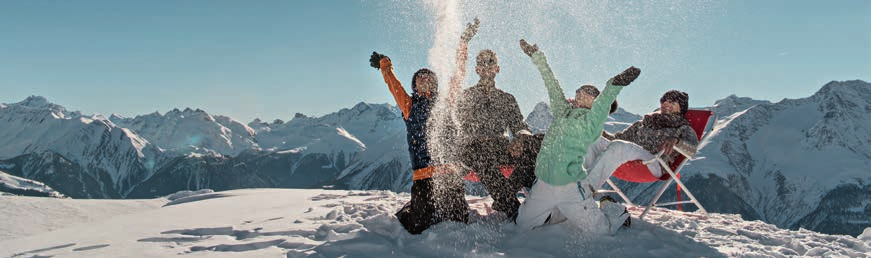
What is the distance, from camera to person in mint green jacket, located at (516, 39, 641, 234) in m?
5.35

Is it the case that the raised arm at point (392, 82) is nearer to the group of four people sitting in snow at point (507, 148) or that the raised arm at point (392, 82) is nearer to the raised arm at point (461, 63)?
the group of four people sitting in snow at point (507, 148)

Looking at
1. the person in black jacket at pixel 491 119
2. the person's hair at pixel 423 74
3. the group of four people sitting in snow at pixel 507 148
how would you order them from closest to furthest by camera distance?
the group of four people sitting in snow at pixel 507 148, the person's hair at pixel 423 74, the person in black jacket at pixel 491 119

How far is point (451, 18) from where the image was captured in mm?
7031

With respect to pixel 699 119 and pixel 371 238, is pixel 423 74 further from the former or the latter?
pixel 699 119

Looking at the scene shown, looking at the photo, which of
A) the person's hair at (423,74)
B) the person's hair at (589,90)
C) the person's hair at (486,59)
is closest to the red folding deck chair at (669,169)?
the person's hair at (589,90)

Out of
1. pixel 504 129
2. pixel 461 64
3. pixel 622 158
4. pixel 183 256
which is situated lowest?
pixel 183 256

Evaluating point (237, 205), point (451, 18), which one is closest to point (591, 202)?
point (451, 18)

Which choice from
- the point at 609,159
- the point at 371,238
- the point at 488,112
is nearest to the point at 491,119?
the point at 488,112

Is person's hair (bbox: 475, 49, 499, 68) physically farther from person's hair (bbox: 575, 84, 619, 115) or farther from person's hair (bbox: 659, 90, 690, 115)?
person's hair (bbox: 659, 90, 690, 115)

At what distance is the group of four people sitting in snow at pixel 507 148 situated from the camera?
17.9 feet

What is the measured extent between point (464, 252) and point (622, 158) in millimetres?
2197

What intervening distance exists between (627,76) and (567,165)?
103cm

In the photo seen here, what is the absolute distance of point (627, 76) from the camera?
5.06 metres

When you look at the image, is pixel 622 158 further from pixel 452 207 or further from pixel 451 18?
pixel 451 18
